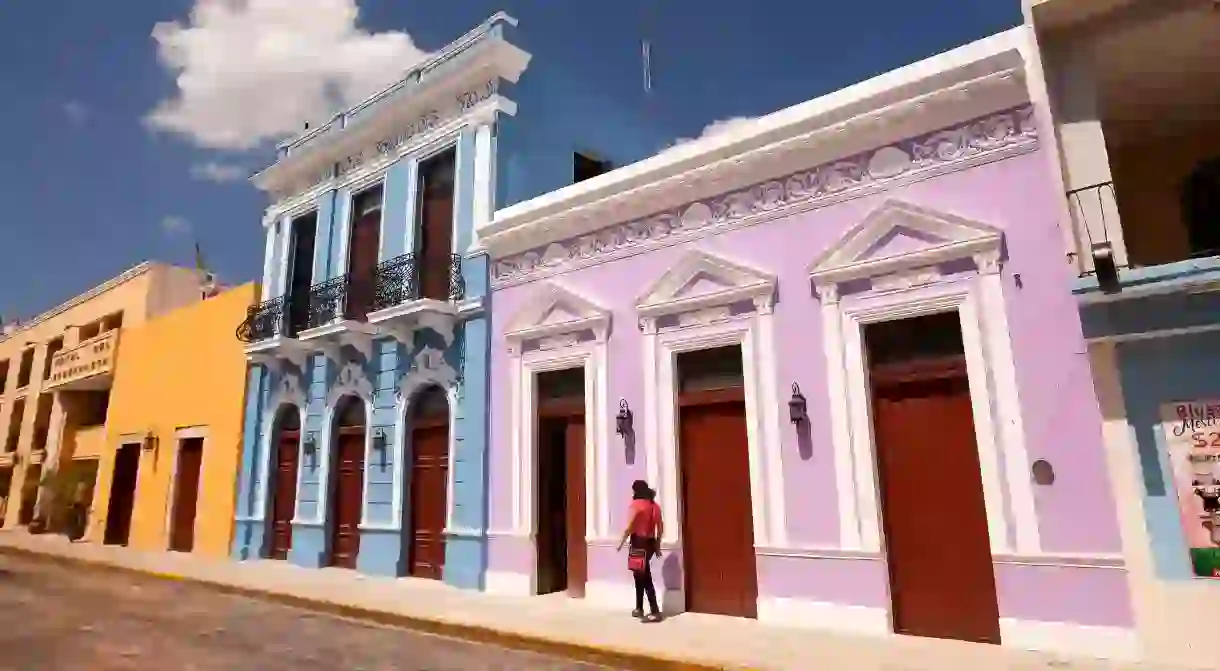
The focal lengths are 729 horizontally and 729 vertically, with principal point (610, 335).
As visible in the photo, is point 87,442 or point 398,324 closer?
point 398,324

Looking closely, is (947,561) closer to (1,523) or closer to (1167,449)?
(1167,449)

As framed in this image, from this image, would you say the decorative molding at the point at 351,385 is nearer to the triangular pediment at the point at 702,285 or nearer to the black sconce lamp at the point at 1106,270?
the triangular pediment at the point at 702,285

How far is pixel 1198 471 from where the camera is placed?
5543mm

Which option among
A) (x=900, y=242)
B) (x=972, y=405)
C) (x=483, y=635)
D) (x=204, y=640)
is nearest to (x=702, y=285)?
(x=900, y=242)

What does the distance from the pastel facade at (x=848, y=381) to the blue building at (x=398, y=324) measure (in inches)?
69.1

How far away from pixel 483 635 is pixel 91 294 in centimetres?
2159

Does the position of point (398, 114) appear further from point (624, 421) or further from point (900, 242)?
point (900, 242)

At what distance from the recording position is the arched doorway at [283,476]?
13312 millimetres

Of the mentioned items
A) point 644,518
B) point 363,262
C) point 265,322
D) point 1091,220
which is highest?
point 363,262

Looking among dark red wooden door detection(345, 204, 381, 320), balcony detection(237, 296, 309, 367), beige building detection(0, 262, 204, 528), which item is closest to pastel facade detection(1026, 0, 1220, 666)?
dark red wooden door detection(345, 204, 381, 320)

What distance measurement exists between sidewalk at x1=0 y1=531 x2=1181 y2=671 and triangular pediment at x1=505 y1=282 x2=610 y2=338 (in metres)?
3.39

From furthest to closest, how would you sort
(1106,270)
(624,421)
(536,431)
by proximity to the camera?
(536,431) → (624,421) → (1106,270)

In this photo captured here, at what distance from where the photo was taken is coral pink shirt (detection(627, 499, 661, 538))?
750 cm

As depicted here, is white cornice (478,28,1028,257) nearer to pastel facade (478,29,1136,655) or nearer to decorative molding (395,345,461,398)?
pastel facade (478,29,1136,655)
